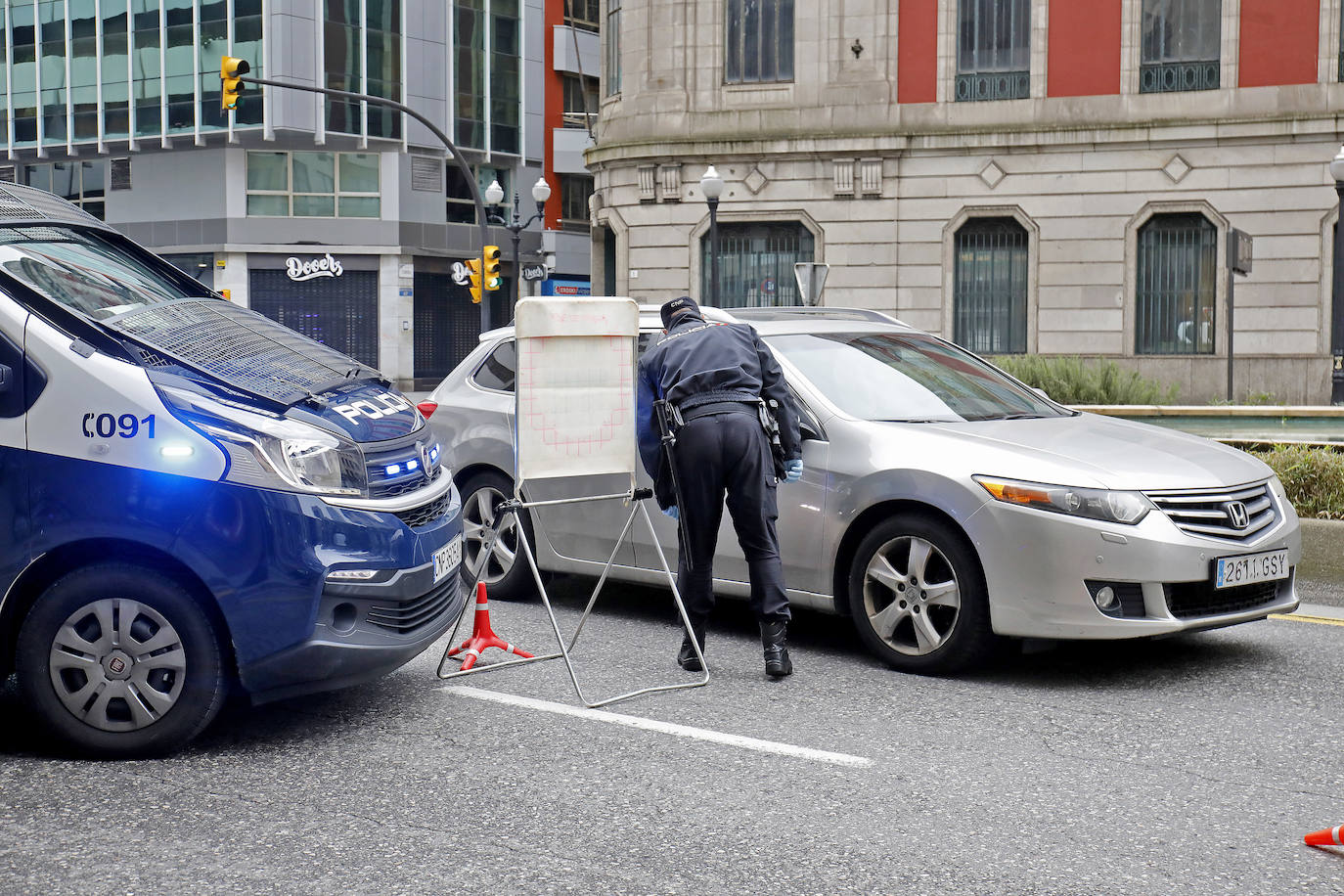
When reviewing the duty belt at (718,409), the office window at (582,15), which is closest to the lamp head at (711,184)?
the duty belt at (718,409)

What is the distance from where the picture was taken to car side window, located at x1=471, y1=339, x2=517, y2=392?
27.5 feet

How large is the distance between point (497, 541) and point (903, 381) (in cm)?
242

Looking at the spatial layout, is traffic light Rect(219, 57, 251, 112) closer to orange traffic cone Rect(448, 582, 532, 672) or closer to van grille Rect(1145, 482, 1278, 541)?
orange traffic cone Rect(448, 582, 532, 672)

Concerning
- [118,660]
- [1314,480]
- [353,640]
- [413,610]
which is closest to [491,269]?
[1314,480]

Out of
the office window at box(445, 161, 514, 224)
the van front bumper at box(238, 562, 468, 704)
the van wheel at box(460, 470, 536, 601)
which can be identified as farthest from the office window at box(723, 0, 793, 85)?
the van front bumper at box(238, 562, 468, 704)

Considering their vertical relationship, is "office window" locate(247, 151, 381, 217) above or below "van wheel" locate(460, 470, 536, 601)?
above

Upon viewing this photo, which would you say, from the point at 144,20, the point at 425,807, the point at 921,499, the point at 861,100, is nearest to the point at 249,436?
the point at 425,807

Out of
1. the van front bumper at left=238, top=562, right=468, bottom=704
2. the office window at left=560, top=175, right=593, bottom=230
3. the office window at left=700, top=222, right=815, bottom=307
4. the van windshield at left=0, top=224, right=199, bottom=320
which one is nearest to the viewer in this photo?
the van front bumper at left=238, top=562, right=468, bottom=704

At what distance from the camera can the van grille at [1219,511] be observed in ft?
19.9

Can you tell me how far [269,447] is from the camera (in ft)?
16.4

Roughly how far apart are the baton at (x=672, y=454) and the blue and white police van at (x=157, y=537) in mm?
1531

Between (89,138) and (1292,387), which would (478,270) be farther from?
(89,138)

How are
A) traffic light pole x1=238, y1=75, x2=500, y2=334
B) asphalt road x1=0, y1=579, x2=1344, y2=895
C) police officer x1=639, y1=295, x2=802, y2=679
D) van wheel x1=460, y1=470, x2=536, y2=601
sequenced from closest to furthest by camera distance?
asphalt road x1=0, y1=579, x2=1344, y2=895 → police officer x1=639, y1=295, x2=802, y2=679 → van wheel x1=460, y1=470, x2=536, y2=601 → traffic light pole x1=238, y1=75, x2=500, y2=334

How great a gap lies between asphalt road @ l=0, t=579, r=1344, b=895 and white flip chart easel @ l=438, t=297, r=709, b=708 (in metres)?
0.76
